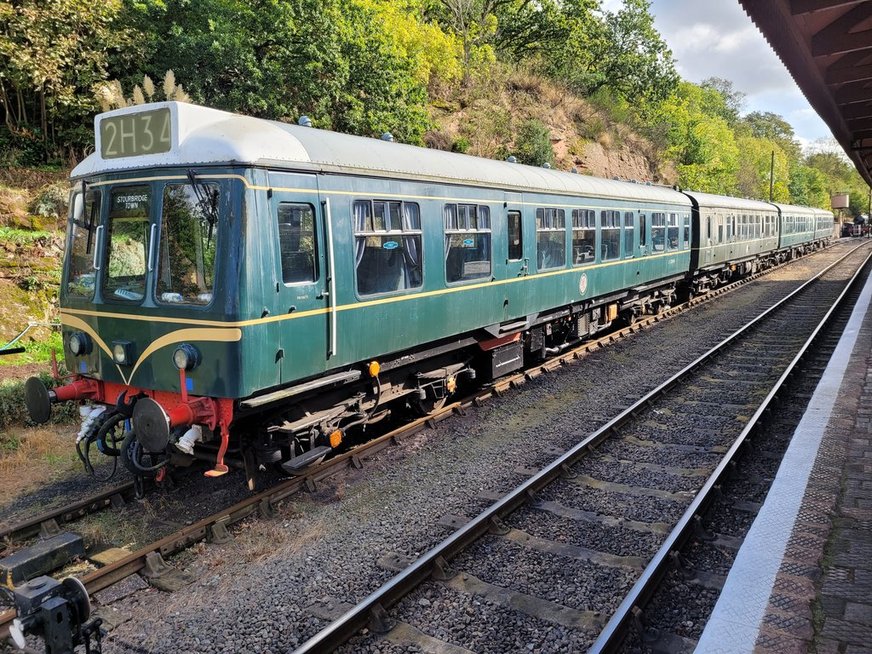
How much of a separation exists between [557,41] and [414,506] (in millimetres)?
36998

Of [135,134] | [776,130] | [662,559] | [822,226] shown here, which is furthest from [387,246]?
[776,130]

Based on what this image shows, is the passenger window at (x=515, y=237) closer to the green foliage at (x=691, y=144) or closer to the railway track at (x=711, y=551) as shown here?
the railway track at (x=711, y=551)

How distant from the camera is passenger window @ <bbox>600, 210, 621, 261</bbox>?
12500mm

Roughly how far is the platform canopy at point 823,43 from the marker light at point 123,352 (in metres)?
6.67

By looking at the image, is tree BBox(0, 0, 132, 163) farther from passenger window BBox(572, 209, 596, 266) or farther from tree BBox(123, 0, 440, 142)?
passenger window BBox(572, 209, 596, 266)

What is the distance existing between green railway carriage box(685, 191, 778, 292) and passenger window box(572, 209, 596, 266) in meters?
8.05

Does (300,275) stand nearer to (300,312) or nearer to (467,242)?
(300,312)

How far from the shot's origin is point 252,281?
528 centimetres

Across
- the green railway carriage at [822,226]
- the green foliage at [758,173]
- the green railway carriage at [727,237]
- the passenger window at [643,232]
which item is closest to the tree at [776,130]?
the green foliage at [758,173]

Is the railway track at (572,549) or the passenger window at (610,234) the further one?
the passenger window at (610,234)

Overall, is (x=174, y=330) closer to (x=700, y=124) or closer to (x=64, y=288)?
(x=64, y=288)

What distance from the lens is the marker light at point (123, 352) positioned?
5.71m

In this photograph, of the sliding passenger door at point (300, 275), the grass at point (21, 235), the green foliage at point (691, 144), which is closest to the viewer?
the sliding passenger door at point (300, 275)

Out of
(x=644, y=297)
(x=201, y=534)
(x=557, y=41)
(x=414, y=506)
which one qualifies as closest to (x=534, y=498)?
(x=414, y=506)
